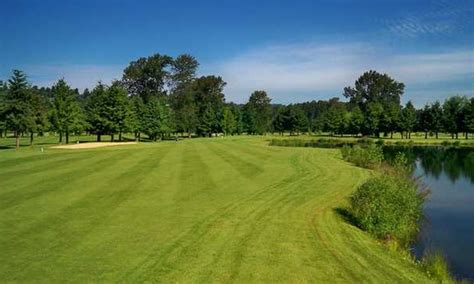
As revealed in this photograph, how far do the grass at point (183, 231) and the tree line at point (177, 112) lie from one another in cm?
4955

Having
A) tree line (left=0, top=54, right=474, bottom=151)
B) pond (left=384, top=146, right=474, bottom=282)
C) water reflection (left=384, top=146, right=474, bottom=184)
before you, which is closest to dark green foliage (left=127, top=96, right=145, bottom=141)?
tree line (left=0, top=54, right=474, bottom=151)

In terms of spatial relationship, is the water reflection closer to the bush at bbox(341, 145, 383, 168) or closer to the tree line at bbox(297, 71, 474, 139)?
the bush at bbox(341, 145, 383, 168)

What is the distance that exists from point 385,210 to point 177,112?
350 ft

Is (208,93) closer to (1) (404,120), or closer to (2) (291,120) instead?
(2) (291,120)

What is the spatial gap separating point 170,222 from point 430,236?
13158 mm

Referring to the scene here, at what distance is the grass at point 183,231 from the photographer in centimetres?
1332

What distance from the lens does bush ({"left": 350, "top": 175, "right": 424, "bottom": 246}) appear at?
1980 cm

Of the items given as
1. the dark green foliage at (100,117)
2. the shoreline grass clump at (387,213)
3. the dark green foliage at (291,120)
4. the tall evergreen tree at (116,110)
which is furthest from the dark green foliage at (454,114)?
the shoreline grass clump at (387,213)

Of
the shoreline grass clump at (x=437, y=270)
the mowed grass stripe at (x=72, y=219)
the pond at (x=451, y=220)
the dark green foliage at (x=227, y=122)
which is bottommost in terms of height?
the pond at (x=451, y=220)

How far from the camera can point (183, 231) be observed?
56.9ft

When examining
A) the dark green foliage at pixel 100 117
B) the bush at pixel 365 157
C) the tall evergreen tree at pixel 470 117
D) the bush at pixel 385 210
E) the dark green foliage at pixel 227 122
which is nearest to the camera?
the bush at pixel 385 210

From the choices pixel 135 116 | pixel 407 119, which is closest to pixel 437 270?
pixel 135 116

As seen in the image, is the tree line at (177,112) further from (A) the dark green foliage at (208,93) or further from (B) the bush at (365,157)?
(B) the bush at (365,157)

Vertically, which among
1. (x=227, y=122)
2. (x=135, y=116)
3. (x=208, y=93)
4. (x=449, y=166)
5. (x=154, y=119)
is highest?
(x=208, y=93)
